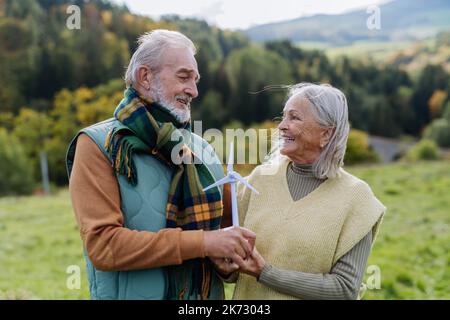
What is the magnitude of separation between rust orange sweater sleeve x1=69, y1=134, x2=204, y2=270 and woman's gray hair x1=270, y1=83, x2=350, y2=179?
843mm

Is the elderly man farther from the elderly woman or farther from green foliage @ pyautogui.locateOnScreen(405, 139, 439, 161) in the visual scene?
green foliage @ pyautogui.locateOnScreen(405, 139, 439, 161)

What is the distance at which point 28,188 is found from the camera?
111ft

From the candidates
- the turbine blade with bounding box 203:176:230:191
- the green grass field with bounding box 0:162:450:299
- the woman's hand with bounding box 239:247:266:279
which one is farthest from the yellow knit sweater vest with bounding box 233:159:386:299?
the green grass field with bounding box 0:162:450:299

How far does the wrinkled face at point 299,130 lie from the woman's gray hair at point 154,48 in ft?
2.09

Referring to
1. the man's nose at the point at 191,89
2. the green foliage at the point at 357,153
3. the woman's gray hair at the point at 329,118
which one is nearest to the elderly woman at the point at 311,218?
the woman's gray hair at the point at 329,118

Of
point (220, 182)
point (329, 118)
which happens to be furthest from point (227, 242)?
point (329, 118)

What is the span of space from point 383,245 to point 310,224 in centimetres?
784

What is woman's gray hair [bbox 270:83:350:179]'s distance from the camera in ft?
9.77

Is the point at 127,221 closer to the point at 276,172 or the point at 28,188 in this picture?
the point at 276,172

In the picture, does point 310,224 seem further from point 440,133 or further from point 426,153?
point 440,133

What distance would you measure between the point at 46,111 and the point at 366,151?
95.7 ft

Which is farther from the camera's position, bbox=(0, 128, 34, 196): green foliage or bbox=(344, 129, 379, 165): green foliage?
bbox=(344, 129, 379, 165): green foliage

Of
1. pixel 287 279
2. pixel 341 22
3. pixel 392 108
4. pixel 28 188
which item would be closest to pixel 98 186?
pixel 287 279

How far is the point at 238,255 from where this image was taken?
8.94ft
